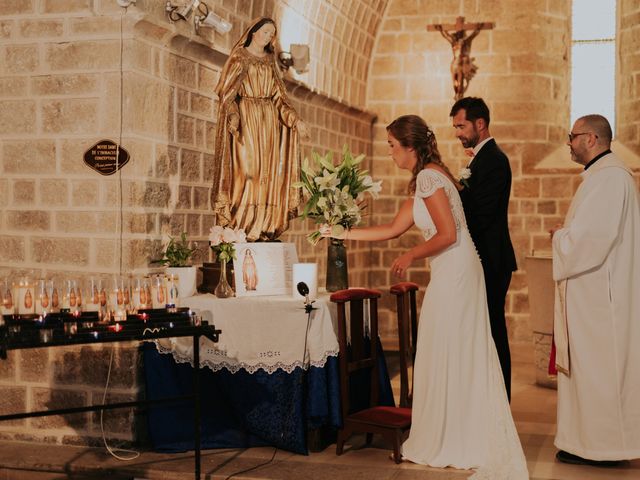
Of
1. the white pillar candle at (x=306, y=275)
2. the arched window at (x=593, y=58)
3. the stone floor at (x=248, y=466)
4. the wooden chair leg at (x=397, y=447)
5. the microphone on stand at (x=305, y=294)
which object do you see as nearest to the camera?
the stone floor at (x=248, y=466)

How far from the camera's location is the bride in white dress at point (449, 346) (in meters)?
5.47

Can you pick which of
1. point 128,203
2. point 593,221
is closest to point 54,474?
point 128,203

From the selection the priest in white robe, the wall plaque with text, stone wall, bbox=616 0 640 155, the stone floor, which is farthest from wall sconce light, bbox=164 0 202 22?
stone wall, bbox=616 0 640 155

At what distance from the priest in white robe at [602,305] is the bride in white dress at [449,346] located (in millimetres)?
532

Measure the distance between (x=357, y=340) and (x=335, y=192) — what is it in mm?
858

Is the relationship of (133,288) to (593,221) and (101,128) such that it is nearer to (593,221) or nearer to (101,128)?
(101,128)

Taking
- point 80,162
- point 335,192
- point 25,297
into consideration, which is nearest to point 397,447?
point 335,192

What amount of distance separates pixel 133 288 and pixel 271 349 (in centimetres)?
90

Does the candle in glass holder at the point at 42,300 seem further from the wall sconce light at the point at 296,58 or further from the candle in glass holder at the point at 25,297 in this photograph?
the wall sconce light at the point at 296,58

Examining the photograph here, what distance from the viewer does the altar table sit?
5734 millimetres

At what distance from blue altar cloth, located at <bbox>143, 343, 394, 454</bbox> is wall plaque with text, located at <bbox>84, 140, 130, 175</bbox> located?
101 cm

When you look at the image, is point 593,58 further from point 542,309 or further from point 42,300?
point 42,300

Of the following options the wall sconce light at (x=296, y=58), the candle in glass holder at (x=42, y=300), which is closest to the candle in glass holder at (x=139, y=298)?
the candle in glass holder at (x=42, y=300)

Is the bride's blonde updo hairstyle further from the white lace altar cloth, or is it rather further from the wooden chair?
the white lace altar cloth
